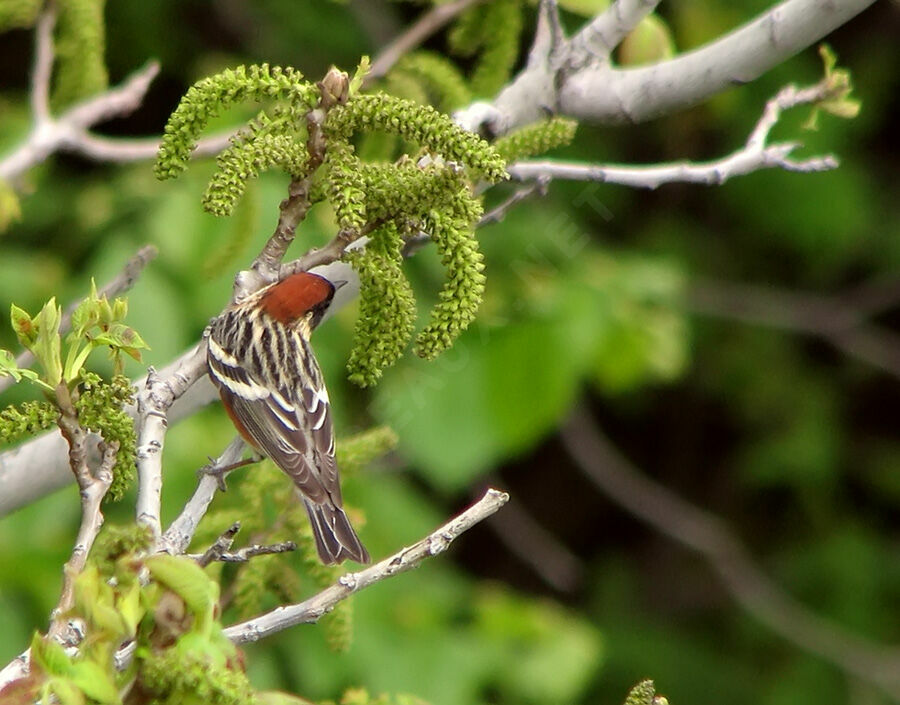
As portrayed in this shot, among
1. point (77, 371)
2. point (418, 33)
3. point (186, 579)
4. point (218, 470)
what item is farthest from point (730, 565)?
point (186, 579)

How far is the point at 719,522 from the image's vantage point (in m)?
9.29

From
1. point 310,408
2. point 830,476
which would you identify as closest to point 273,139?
point 310,408

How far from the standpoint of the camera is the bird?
3.10 meters

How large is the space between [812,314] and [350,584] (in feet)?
22.2

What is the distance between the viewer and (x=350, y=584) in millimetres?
2025

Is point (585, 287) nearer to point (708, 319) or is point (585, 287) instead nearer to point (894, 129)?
point (708, 319)

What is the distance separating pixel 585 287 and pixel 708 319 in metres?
2.91

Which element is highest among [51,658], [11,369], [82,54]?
[82,54]

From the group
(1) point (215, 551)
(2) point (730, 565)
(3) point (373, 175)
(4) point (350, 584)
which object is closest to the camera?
(1) point (215, 551)

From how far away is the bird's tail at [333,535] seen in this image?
293cm

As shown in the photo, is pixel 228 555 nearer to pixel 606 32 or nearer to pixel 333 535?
pixel 333 535

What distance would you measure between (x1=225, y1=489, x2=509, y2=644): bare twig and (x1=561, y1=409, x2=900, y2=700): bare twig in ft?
20.1

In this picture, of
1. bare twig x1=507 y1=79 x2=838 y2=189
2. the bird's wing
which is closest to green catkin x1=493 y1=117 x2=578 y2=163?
bare twig x1=507 y1=79 x2=838 y2=189

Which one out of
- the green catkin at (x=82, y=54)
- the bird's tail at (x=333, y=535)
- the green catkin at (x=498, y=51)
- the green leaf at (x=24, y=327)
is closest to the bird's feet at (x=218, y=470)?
the bird's tail at (x=333, y=535)
